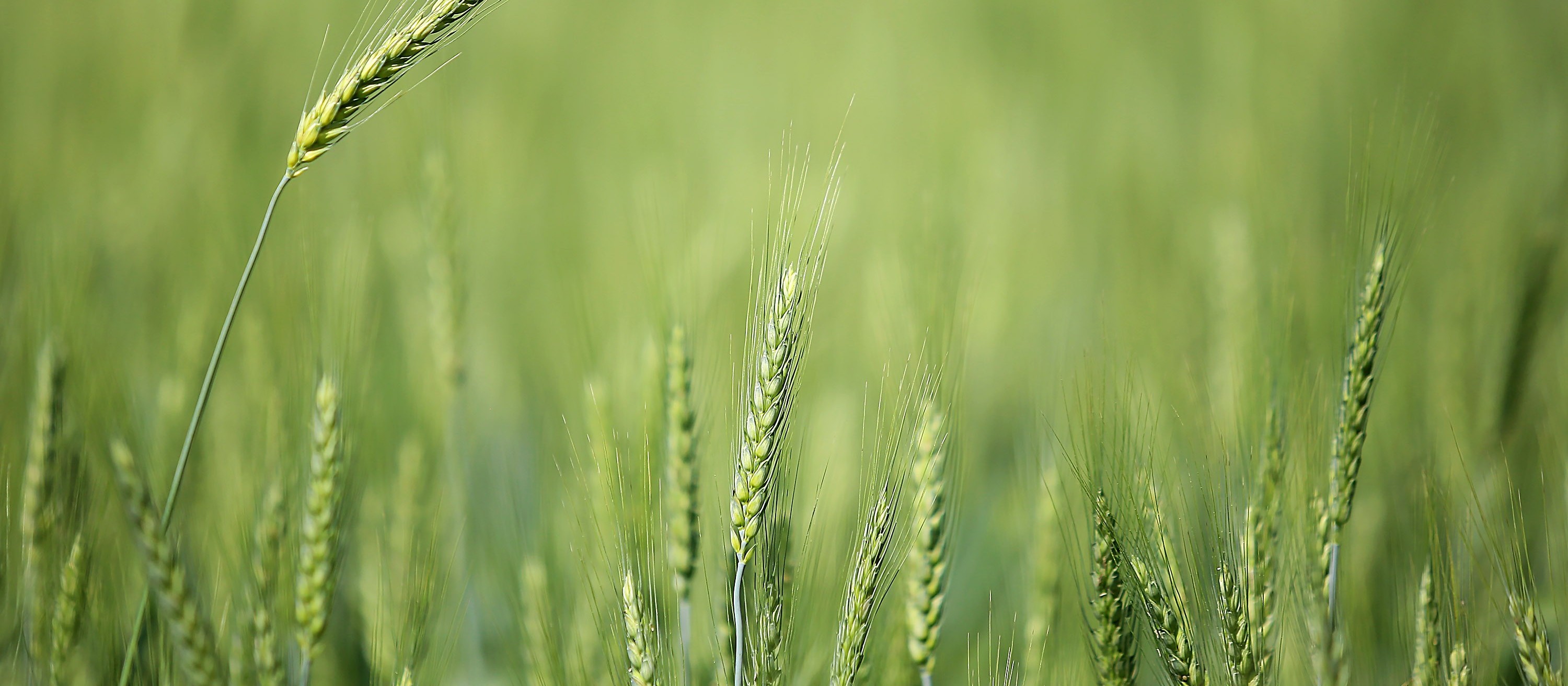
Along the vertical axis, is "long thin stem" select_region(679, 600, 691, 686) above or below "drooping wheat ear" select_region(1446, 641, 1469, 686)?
above

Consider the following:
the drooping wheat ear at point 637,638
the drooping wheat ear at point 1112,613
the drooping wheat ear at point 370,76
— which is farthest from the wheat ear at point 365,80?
the drooping wheat ear at point 1112,613

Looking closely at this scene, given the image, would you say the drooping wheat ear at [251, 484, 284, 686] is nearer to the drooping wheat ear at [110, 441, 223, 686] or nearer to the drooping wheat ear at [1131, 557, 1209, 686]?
the drooping wheat ear at [110, 441, 223, 686]

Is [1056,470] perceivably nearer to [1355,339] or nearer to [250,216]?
[1355,339]

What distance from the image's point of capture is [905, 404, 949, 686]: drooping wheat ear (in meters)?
0.98

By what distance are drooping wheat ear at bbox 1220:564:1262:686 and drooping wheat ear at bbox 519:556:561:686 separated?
3.14 ft

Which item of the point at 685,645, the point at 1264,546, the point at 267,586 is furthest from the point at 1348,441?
the point at 267,586

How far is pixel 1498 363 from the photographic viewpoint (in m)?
1.46

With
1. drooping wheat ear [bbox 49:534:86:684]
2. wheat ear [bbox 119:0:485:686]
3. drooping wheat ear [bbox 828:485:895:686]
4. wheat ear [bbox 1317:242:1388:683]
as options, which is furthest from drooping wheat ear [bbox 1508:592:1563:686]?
drooping wheat ear [bbox 49:534:86:684]

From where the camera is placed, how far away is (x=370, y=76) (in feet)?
2.64

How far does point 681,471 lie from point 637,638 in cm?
29

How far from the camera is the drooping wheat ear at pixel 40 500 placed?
954 mm

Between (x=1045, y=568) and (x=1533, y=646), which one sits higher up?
(x=1045, y=568)

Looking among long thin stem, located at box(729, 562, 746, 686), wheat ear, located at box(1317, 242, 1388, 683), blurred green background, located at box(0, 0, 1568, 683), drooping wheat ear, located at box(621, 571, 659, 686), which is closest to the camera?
long thin stem, located at box(729, 562, 746, 686)

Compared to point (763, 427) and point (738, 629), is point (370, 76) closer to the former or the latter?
point (763, 427)
